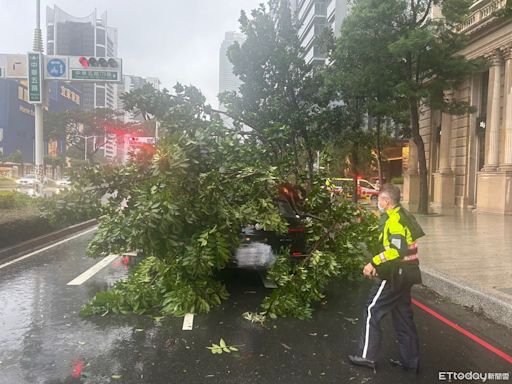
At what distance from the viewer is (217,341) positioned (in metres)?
5.14

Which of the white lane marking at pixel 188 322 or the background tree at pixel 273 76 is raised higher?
the background tree at pixel 273 76

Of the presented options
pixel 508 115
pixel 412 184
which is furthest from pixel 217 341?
pixel 412 184

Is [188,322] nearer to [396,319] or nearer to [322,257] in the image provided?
[322,257]

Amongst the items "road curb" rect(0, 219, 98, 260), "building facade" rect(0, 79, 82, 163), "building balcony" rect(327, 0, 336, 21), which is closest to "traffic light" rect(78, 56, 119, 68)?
"road curb" rect(0, 219, 98, 260)

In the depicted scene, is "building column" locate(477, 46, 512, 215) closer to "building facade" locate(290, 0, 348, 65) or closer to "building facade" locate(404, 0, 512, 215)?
"building facade" locate(404, 0, 512, 215)

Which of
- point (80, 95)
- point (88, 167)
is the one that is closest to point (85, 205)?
point (88, 167)

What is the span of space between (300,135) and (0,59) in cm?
2158

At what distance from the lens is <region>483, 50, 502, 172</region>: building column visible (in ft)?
69.5

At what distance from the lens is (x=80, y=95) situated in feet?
362

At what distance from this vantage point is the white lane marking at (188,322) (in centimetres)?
554

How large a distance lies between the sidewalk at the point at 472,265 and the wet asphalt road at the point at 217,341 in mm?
221

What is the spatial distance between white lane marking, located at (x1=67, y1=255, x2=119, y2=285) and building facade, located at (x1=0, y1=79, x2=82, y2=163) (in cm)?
8605

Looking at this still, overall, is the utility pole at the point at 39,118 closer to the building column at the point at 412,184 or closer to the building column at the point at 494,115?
the building column at the point at 412,184


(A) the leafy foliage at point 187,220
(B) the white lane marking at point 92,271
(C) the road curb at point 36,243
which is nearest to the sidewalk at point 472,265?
(A) the leafy foliage at point 187,220
